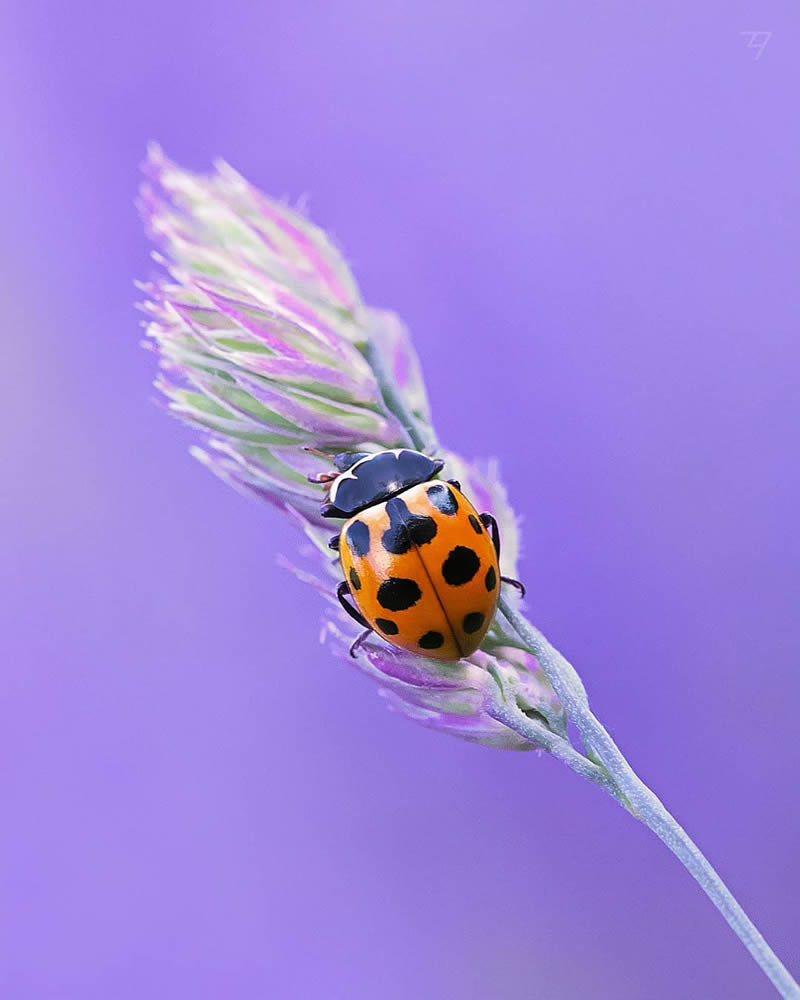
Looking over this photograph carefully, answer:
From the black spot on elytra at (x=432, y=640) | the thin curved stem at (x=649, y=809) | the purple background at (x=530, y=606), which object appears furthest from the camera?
the purple background at (x=530, y=606)

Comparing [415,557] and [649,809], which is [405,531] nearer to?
[415,557]

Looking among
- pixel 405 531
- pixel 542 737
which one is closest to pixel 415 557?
pixel 405 531

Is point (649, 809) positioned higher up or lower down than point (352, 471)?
lower down

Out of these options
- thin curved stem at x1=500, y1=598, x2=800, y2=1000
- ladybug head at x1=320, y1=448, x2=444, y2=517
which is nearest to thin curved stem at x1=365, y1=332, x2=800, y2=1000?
thin curved stem at x1=500, y1=598, x2=800, y2=1000

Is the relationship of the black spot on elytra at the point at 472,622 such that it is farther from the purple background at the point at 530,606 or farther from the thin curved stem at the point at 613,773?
the purple background at the point at 530,606

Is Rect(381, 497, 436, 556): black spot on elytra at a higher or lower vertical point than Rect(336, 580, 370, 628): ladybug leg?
higher

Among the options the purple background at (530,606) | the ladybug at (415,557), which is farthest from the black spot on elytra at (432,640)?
the purple background at (530,606)

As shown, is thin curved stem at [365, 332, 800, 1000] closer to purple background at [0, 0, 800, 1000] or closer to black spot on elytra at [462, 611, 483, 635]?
black spot on elytra at [462, 611, 483, 635]
